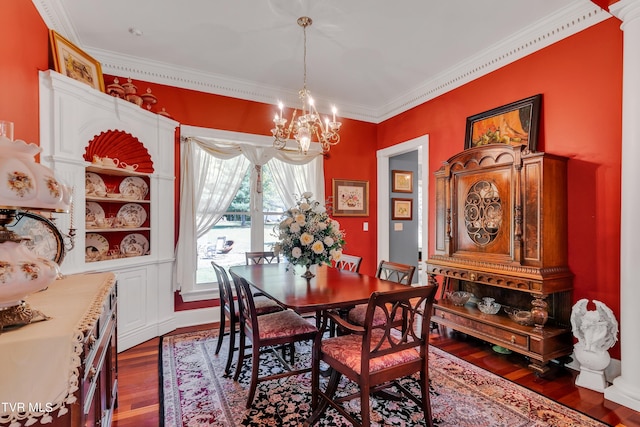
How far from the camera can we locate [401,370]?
6.05 feet

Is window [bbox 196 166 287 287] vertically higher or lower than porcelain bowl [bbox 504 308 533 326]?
higher

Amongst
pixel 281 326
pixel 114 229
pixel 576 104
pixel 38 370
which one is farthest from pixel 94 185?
pixel 576 104

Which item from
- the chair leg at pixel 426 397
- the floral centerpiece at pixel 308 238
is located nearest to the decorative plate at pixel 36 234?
the floral centerpiece at pixel 308 238

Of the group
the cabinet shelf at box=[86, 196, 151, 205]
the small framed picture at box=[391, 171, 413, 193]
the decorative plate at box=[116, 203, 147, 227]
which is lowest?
the decorative plate at box=[116, 203, 147, 227]

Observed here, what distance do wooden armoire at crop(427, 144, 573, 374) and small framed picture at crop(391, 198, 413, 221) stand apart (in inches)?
77.6

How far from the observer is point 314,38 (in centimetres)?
309

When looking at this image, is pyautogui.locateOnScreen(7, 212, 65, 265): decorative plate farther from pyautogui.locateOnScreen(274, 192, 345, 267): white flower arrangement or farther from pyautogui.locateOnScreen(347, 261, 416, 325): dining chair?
pyautogui.locateOnScreen(347, 261, 416, 325): dining chair

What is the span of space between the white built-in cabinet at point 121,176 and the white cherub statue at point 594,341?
12.6 ft

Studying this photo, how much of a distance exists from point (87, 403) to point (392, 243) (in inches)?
186

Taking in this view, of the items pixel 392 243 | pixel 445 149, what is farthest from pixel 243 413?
pixel 392 243

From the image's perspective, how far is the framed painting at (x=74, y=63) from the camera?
8.75 feet

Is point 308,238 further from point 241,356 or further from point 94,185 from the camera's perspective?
point 94,185

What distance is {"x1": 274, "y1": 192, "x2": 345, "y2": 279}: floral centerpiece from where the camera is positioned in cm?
255

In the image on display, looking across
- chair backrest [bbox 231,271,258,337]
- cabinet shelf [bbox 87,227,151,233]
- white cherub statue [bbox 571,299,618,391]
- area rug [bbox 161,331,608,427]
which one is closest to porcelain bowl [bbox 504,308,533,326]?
white cherub statue [bbox 571,299,618,391]
